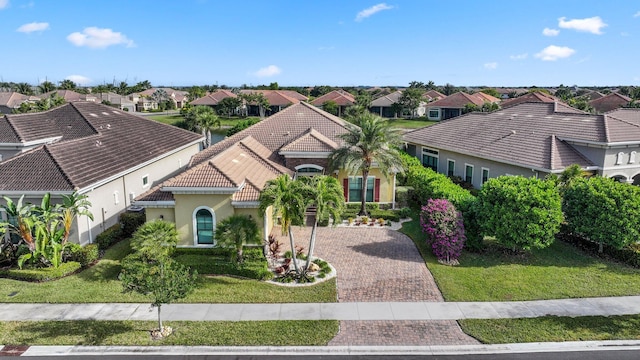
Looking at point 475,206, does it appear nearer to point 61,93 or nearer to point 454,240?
point 454,240

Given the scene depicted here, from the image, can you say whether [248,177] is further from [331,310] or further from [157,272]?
[331,310]

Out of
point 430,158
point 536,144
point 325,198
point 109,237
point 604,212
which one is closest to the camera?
point 325,198

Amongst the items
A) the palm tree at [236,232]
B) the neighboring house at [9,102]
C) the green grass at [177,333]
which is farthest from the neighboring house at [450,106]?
the neighboring house at [9,102]

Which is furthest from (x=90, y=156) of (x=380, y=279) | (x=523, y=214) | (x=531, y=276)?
(x=531, y=276)

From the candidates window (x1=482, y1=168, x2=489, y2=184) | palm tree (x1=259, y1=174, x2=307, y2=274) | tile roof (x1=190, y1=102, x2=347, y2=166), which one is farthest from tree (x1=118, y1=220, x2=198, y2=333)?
window (x1=482, y1=168, x2=489, y2=184)

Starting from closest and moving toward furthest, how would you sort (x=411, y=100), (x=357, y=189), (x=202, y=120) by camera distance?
(x=357, y=189) < (x=202, y=120) < (x=411, y=100)

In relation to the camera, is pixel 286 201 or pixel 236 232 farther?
pixel 236 232

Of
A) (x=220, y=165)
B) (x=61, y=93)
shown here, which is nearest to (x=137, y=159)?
(x=220, y=165)

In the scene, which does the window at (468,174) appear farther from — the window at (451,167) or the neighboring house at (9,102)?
the neighboring house at (9,102)
